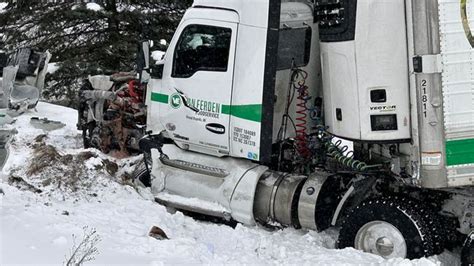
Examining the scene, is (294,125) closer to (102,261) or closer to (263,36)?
(263,36)

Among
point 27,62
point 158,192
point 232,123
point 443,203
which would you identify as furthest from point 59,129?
point 443,203

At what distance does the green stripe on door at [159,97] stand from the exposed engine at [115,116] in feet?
4.05

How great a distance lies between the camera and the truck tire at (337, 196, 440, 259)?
6469 millimetres

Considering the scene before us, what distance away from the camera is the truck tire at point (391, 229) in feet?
21.2

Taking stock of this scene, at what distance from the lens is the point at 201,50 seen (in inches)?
316

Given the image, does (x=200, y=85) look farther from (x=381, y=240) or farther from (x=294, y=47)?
(x=381, y=240)

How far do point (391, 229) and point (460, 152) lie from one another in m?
1.11

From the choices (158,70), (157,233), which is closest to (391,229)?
(157,233)

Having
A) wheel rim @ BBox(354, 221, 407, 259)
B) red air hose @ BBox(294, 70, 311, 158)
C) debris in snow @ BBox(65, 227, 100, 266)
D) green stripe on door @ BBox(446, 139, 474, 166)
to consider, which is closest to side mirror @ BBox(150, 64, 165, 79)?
red air hose @ BBox(294, 70, 311, 158)

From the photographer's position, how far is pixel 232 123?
784 cm

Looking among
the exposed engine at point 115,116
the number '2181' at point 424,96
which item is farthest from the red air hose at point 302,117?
the exposed engine at point 115,116

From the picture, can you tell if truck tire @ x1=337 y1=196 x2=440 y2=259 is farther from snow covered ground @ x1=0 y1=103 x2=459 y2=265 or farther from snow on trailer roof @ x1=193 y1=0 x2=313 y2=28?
snow on trailer roof @ x1=193 y1=0 x2=313 y2=28

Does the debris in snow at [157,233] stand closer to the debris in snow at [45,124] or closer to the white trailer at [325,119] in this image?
the white trailer at [325,119]

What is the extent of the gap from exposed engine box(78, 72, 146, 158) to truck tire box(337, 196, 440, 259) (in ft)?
13.7
